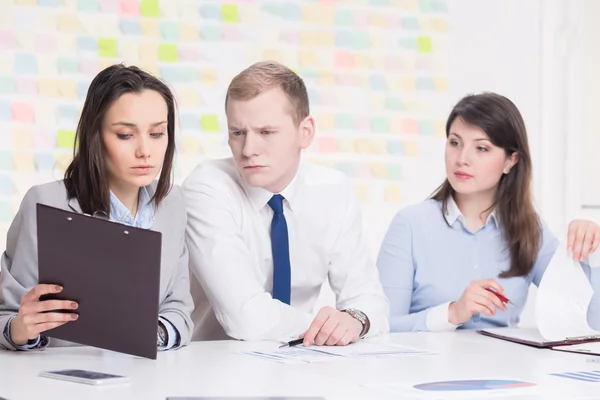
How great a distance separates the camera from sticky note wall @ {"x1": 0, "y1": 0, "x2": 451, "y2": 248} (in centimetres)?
351

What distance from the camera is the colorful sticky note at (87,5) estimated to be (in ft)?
11.8

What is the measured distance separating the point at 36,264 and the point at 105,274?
283 mm

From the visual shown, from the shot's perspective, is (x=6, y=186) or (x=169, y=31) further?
(x=169, y=31)

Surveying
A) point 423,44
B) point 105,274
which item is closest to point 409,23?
point 423,44

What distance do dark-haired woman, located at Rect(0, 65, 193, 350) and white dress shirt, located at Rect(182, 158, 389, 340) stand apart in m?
0.11

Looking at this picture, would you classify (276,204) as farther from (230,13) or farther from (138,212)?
(230,13)

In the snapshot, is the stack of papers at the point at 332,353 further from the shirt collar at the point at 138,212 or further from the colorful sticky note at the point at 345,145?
the colorful sticky note at the point at 345,145

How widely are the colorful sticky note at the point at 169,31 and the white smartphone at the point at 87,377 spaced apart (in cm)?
241

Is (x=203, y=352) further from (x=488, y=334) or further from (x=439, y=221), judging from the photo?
(x=439, y=221)

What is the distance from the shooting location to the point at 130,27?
3660 mm

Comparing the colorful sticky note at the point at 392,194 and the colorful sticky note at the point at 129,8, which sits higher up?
the colorful sticky note at the point at 129,8

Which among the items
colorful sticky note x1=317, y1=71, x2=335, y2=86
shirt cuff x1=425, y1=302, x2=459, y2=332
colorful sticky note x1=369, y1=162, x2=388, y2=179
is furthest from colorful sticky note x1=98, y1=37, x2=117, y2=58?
shirt cuff x1=425, y1=302, x2=459, y2=332

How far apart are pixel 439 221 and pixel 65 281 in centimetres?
143

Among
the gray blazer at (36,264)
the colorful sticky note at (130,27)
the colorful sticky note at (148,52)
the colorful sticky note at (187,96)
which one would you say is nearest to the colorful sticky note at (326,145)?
the colorful sticky note at (187,96)
